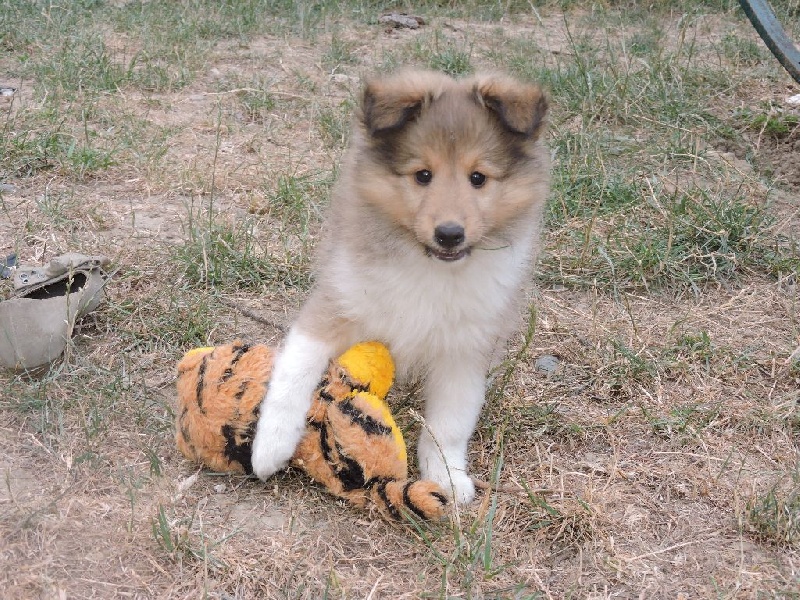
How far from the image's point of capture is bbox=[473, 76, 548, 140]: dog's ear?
299cm

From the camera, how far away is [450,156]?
2.92m

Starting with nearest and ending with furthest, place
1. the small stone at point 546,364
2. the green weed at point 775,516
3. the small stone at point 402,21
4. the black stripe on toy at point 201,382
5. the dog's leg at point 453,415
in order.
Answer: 1. the green weed at point 775,516
2. the black stripe on toy at point 201,382
3. the dog's leg at point 453,415
4. the small stone at point 546,364
5. the small stone at point 402,21

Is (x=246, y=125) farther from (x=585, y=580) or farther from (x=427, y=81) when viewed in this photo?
(x=585, y=580)

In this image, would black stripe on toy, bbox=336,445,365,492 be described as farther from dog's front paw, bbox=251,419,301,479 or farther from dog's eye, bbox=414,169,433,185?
dog's eye, bbox=414,169,433,185

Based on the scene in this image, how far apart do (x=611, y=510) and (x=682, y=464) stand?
395 millimetres

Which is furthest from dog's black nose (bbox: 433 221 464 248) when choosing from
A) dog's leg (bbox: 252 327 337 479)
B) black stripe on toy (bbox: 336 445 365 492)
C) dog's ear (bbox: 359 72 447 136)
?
black stripe on toy (bbox: 336 445 365 492)

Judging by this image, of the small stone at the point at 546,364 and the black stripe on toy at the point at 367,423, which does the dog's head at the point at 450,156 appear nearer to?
the black stripe on toy at the point at 367,423

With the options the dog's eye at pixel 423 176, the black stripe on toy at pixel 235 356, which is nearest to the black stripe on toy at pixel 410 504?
the black stripe on toy at pixel 235 356

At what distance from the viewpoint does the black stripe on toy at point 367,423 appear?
2.85 metres

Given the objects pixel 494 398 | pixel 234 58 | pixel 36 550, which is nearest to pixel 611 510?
pixel 494 398

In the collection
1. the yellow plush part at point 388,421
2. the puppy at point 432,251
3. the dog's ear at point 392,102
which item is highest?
the dog's ear at point 392,102

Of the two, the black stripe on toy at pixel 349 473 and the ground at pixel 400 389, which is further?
the black stripe on toy at pixel 349 473

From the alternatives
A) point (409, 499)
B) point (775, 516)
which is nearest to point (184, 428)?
point (409, 499)

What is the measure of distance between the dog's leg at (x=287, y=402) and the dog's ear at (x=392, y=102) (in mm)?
760
